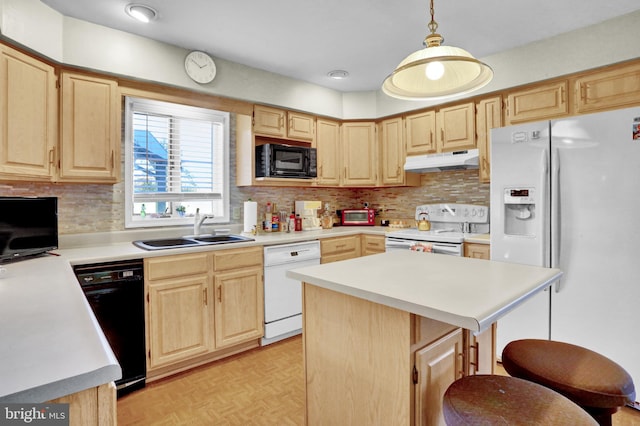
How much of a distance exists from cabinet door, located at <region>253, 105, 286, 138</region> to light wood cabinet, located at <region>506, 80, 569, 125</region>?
7.06 ft

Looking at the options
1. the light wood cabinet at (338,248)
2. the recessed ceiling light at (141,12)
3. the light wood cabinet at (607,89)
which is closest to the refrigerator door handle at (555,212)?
the light wood cabinet at (607,89)

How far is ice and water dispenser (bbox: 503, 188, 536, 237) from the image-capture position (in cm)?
241

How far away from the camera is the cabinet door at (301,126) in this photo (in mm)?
3613

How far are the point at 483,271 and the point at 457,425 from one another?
75 centimetres

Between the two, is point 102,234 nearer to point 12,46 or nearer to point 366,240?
point 12,46

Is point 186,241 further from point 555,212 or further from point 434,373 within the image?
point 555,212

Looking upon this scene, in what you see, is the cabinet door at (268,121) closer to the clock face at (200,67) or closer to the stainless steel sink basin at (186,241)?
the clock face at (200,67)

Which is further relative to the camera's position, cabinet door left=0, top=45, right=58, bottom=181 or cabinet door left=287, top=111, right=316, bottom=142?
cabinet door left=287, top=111, right=316, bottom=142

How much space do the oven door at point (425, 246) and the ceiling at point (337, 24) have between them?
172 cm

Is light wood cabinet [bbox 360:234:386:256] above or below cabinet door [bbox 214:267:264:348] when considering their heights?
above

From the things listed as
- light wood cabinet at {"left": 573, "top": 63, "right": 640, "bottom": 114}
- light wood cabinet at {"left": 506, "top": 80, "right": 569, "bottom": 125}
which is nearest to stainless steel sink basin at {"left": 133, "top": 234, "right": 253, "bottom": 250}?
light wood cabinet at {"left": 506, "top": 80, "right": 569, "bottom": 125}

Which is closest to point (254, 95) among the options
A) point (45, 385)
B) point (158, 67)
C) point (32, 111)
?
point (158, 67)

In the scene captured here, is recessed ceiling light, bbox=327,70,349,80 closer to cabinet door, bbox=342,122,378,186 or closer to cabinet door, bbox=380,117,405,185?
cabinet door, bbox=342,122,378,186

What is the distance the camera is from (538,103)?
286cm
